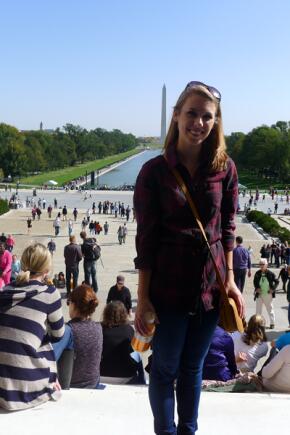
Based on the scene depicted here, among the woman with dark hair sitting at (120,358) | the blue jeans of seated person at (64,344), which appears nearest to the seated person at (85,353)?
the blue jeans of seated person at (64,344)

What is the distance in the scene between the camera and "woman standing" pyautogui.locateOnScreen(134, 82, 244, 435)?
8.63 ft

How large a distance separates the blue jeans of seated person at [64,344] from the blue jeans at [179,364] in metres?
1.32

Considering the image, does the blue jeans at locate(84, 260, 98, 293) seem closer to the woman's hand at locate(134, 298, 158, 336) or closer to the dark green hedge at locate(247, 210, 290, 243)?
the woman's hand at locate(134, 298, 158, 336)

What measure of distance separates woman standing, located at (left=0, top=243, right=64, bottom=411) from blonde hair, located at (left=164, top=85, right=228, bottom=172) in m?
1.35

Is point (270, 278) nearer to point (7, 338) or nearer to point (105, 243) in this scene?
point (7, 338)

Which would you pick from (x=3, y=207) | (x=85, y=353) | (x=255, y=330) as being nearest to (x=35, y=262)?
(x=85, y=353)

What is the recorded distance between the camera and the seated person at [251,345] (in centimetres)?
579

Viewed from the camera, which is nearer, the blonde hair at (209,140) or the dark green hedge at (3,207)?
the blonde hair at (209,140)

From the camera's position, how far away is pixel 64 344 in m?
4.18

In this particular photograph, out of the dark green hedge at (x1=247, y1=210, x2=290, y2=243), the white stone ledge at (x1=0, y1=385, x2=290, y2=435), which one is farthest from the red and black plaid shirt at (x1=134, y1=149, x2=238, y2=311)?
the dark green hedge at (x1=247, y1=210, x2=290, y2=243)

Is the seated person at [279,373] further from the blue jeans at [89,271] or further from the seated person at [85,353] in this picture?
the blue jeans at [89,271]

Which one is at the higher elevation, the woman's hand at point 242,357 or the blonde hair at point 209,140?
the blonde hair at point 209,140

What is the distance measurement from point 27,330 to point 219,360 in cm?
204

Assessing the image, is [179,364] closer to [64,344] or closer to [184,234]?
[184,234]
